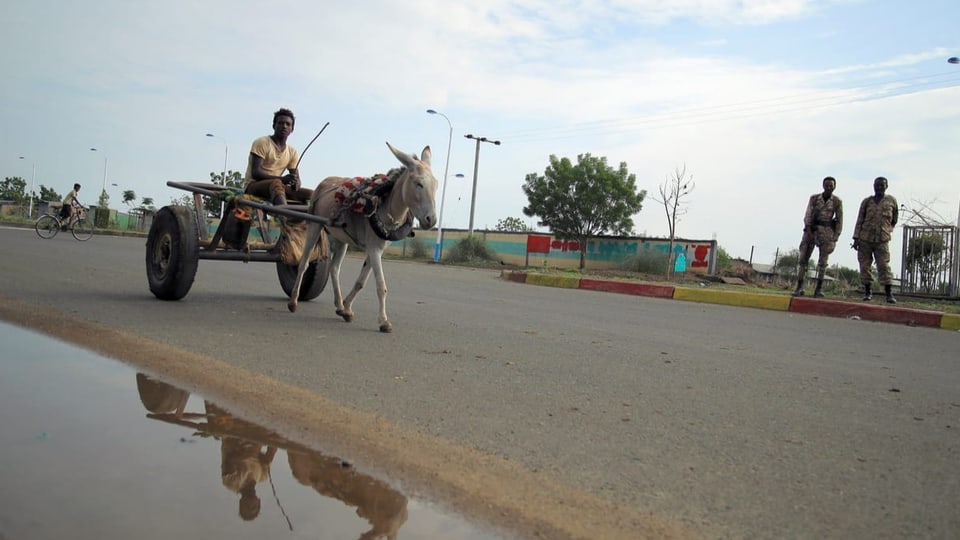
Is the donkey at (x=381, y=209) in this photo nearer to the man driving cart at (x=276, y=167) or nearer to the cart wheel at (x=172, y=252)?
the man driving cart at (x=276, y=167)

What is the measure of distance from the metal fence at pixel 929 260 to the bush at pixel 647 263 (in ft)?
48.4

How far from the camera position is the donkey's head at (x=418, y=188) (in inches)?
264

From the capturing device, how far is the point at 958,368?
673 centimetres

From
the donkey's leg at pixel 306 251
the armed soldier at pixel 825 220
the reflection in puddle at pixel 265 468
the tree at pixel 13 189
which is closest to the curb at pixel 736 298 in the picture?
the armed soldier at pixel 825 220

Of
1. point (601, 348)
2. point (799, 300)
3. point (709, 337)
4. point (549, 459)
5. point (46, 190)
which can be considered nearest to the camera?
point (549, 459)

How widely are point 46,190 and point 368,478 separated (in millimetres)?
122546

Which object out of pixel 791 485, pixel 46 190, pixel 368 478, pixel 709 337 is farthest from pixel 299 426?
pixel 46 190

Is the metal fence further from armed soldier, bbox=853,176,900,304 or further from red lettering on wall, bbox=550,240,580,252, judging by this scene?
red lettering on wall, bbox=550,240,580,252

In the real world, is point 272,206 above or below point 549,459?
above

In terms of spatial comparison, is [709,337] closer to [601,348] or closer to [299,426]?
[601,348]

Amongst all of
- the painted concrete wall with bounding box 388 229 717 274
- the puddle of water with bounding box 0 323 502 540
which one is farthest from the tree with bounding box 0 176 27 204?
the puddle of water with bounding box 0 323 502 540

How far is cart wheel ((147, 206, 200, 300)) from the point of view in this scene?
7.47 meters

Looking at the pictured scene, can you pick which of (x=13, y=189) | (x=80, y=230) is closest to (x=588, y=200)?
(x=80, y=230)

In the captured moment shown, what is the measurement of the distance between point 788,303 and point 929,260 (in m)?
4.57
